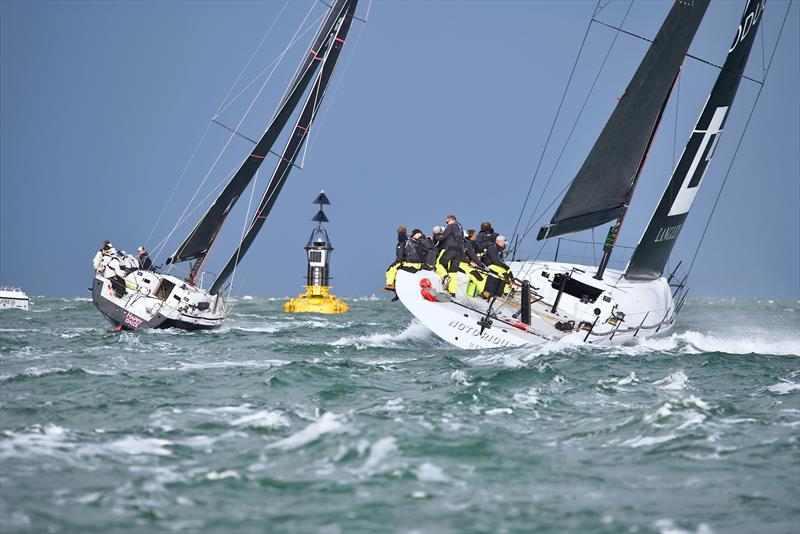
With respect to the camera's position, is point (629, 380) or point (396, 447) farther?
point (629, 380)

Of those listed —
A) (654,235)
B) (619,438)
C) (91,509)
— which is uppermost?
(654,235)

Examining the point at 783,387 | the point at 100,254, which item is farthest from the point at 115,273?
the point at 783,387

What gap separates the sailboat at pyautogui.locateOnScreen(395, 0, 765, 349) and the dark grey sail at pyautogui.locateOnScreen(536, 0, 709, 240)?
0.08 ft

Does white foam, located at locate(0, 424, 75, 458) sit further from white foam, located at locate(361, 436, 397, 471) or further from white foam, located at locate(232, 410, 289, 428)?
white foam, located at locate(361, 436, 397, 471)

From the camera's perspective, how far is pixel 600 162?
23.0 meters

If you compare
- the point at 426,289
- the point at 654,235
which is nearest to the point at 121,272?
the point at 426,289

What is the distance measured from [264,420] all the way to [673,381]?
722 cm

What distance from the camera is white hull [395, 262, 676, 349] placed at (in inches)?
716

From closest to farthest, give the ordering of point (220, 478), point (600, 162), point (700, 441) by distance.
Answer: point (220, 478) → point (700, 441) → point (600, 162)

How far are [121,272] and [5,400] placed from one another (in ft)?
40.5

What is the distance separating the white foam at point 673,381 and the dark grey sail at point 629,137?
7.77 metres

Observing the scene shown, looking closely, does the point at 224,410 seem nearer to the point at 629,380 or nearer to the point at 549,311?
the point at 629,380

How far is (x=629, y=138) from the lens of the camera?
22953mm

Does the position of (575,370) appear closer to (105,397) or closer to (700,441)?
(700,441)
